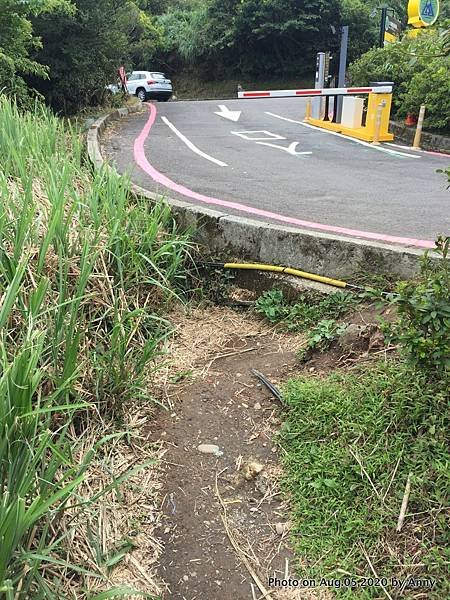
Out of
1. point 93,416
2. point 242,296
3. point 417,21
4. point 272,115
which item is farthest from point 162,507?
point 272,115

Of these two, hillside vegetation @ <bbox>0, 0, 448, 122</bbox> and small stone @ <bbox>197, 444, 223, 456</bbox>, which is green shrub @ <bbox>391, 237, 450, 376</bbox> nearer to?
small stone @ <bbox>197, 444, 223, 456</bbox>

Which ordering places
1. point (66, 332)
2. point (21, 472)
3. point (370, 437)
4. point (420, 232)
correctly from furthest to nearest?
point (420, 232), point (66, 332), point (370, 437), point (21, 472)

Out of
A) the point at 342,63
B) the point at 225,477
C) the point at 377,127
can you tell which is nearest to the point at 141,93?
the point at 342,63

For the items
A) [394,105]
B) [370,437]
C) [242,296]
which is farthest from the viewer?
[394,105]

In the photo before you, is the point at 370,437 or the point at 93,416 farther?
the point at 93,416

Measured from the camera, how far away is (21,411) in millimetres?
1889

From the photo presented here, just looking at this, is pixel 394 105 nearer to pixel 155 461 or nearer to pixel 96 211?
pixel 96 211

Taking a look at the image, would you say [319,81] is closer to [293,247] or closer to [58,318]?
[293,247]

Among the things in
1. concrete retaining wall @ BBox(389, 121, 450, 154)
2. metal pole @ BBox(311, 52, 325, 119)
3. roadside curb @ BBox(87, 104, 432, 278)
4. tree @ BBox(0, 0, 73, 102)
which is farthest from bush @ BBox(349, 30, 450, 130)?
tree @ BBox(0, 0, 73, 102)

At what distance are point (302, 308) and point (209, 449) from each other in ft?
4.02

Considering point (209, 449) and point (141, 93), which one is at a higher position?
point (141, 93)

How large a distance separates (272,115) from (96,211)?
11.6 metres

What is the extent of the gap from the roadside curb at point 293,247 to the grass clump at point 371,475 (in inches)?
37.4

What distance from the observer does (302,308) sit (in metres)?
3.52
